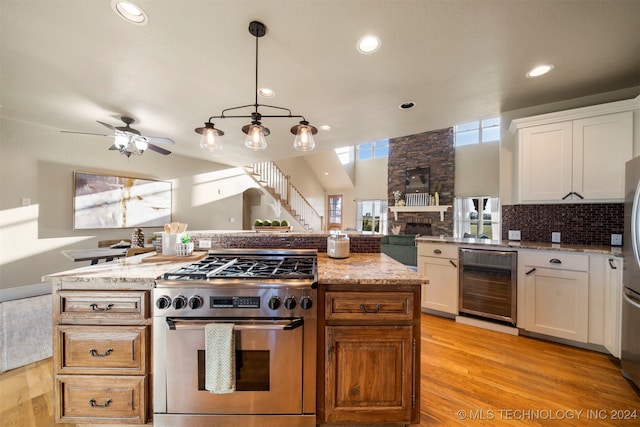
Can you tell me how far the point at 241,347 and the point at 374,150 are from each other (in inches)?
341

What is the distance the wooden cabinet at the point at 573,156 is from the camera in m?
2.20

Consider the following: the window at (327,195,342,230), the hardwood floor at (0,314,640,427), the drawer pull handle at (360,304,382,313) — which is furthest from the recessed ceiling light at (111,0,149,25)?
the window at (327,195,342,230)

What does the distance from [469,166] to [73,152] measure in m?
9.14

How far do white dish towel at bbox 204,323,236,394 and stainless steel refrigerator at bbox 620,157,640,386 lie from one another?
270 centimetres

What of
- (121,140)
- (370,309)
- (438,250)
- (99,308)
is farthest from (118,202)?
(438,250)

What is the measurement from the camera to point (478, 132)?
692cm

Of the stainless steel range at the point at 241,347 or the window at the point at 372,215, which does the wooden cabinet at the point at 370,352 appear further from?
the window at the point at 372,215

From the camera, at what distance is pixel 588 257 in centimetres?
207

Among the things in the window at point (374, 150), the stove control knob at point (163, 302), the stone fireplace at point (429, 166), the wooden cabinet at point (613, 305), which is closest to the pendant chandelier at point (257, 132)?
the stove control knob at point (163, 302)

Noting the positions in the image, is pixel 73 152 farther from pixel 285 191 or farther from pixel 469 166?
pixel 469 166

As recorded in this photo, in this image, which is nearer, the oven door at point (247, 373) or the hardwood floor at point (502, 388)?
the oven door at point (247, 373)

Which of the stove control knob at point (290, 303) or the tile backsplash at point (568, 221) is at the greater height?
the tile backsplash at point (568, 221)

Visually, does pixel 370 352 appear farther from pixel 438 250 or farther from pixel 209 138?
pixel 438 250

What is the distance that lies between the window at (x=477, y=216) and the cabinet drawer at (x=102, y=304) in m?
7.37
